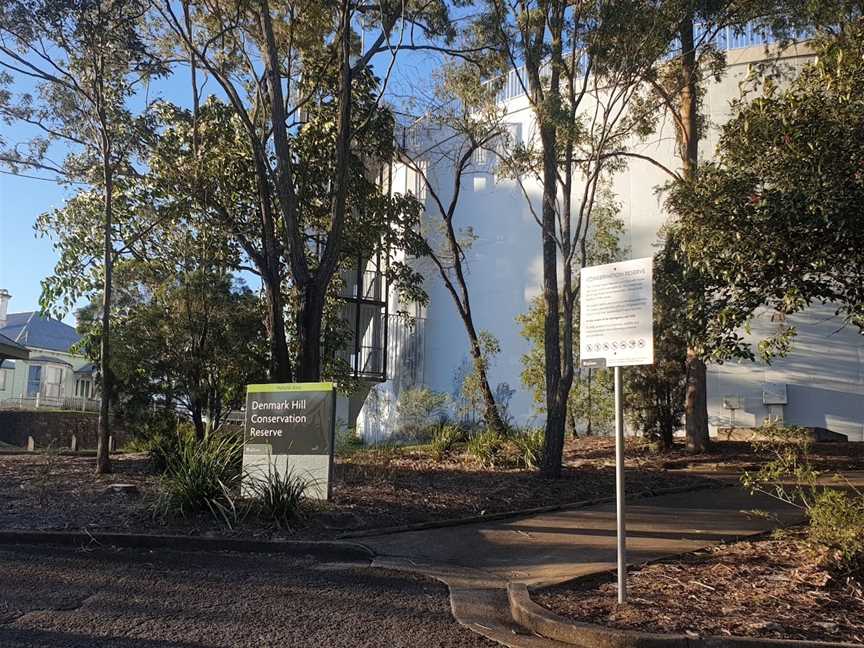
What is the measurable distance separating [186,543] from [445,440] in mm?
7835

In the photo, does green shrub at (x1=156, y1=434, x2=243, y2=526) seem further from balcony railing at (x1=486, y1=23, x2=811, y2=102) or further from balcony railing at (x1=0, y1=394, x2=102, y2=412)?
balcony railing at (x1=0, y1=394, x2=102, y2=412)

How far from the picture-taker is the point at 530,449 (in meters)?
13.3

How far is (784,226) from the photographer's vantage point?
7246mm

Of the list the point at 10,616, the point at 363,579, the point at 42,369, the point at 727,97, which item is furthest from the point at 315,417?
the point at 42,369

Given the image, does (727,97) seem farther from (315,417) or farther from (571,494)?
(315,417)

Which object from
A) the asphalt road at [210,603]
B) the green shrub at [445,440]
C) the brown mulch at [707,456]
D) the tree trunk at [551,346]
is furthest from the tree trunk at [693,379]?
the asphalt road at [210,603]

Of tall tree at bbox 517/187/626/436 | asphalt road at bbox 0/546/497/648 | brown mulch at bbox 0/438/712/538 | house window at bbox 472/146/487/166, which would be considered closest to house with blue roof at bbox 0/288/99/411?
house window at bbox 472/146/487/166

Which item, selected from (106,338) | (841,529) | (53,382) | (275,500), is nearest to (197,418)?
(106,338)

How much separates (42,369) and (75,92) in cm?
3557

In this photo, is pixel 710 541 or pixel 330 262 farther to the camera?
pixel 330 262

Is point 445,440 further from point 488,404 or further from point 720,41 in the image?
point 720,41

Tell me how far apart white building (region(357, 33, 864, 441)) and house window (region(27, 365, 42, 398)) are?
22744mm

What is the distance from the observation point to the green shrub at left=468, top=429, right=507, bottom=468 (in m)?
13.6

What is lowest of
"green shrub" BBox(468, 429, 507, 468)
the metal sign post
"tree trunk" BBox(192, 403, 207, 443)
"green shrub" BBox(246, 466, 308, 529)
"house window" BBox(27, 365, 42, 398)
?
"green shrub" BBox(246, 466, 308, 529)
